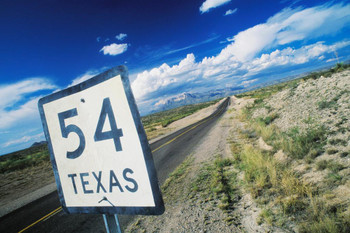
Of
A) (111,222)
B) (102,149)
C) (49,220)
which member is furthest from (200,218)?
(49,220)

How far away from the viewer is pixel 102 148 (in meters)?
1.02

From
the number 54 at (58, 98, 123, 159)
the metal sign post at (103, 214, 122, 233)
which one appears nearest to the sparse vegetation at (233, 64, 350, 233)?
the metal sign post at (103, 214, 122, 233)

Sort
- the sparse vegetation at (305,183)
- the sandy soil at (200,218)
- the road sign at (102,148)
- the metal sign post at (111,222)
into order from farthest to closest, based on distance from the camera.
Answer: the sandy soil at (200,218), the sparse vegetation at (305,183), the metal sign post at (111,222), the road sign at (102,148)

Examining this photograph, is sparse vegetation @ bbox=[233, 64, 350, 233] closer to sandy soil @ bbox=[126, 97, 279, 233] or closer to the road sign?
sandy soil @ bbox=[126, 97, 279, 233]

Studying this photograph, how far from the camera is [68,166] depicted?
117cm

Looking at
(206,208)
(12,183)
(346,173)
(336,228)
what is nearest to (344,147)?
(346,173)

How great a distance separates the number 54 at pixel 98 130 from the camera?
98cm

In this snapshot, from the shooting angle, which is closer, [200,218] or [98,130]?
[98,130]

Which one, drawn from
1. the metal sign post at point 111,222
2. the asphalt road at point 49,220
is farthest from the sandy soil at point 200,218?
the metal sign post at point 111,222

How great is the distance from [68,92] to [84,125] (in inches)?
11.3

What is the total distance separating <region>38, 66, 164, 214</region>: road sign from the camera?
93 cm

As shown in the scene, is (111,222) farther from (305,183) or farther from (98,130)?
(305,183)

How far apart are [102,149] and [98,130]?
4.9 inches

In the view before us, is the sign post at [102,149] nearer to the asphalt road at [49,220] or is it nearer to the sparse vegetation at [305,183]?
the sparse vegetation at [305,183]
